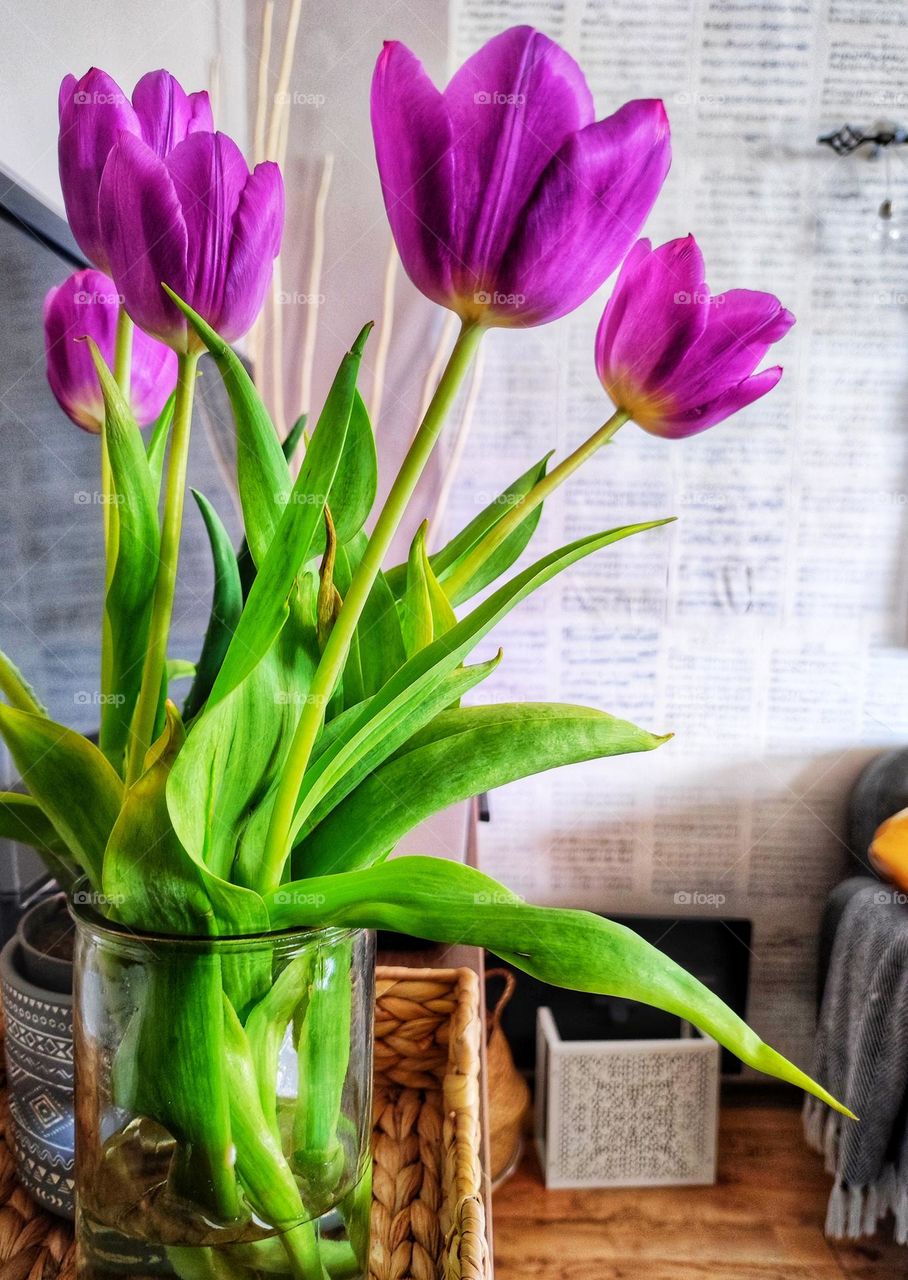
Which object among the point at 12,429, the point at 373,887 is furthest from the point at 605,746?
the point at 12,429

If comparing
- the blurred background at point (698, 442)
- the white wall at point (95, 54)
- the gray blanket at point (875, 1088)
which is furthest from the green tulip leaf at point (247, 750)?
the gray blanket at point (875, 1088)

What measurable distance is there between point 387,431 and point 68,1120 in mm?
1020

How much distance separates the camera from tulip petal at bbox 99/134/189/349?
0.29 meters

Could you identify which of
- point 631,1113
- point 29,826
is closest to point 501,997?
point 631,1113

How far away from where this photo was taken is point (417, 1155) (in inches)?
20.8

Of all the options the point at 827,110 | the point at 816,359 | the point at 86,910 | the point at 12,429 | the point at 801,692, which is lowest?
the point at 801,692

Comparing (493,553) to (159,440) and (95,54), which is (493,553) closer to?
(159,440)

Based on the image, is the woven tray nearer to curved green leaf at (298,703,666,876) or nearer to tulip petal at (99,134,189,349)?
curved green leaf at (298,703,666,876)

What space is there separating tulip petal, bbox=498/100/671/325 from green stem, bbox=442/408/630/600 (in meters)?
0.05

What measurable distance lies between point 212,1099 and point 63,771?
11cm

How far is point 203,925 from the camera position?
1.04ft

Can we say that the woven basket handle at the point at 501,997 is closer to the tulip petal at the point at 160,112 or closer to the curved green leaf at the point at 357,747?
the curved green leaf at the point at 357,747

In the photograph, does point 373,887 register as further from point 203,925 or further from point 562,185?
point 562,185

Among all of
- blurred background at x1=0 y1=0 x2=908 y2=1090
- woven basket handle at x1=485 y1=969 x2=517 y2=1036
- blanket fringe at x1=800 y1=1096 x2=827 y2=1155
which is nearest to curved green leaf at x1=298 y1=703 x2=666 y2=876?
blurred background at x1=0 y1=0 x2=908 y2=1090
